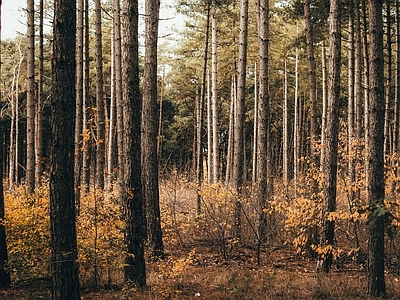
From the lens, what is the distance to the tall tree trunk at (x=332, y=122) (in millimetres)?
9719

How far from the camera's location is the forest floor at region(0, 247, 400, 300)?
8.10 m

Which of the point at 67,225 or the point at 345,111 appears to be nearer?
the point at 67,225

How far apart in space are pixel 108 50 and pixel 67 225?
23.1 m

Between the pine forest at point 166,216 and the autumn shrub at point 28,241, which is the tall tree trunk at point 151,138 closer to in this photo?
the pine forest at point 166,216

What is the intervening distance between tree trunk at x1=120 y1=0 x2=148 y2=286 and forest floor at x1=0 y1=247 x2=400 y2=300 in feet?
1.56

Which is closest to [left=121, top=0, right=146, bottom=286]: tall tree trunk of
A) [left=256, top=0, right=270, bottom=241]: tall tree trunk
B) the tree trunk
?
the tree trunk

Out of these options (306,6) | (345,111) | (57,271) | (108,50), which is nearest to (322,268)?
(57,271)

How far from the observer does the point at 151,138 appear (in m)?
11.2

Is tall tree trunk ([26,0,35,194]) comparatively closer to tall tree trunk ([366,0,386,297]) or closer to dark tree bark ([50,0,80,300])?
dark tree bark ([50,0,80,300])

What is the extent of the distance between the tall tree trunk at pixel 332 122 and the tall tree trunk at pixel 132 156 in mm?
3722

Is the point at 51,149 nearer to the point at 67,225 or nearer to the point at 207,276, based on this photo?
the point at 67,225

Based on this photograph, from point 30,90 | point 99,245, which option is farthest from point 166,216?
point 30,90

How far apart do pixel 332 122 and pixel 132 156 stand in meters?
4.04

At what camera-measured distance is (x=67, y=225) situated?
263 inches
